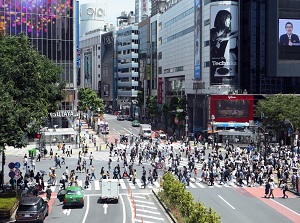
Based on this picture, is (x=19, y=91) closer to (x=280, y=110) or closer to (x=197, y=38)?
(x=280, y=110)

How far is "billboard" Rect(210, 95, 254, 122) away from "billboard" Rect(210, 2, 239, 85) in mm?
3548

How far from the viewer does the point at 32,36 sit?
102m

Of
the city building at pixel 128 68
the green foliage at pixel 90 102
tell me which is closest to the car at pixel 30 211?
the green foliage at pixel 90 102

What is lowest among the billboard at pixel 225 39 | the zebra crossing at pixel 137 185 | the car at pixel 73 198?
the zebra crossing at pixel 137 185

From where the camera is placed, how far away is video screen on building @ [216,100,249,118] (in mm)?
97438

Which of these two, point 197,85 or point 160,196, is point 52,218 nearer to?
point 160,196

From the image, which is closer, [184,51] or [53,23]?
[53,23]

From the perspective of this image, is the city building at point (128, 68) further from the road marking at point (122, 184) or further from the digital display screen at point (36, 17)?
the road marking at point (122, 184)

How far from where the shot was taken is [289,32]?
96.3 m

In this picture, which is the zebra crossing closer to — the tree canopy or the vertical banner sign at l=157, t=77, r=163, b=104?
the tree canopy

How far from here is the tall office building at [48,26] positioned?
327 ft

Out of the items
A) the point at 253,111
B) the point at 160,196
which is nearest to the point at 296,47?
the point at 253,111

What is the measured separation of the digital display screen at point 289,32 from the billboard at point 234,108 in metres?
11.2

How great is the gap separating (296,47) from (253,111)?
1331 cm
